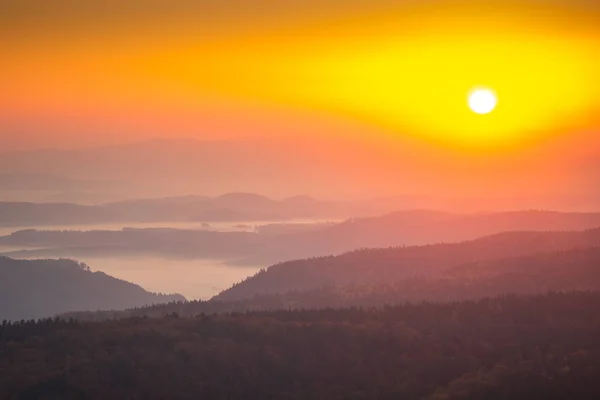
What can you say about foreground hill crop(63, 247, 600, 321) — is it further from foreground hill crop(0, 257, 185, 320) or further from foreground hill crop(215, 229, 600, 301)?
foreground hill crop(0, 257, 185, 320)

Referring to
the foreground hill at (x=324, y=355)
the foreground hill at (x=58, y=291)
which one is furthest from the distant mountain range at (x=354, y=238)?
the foreground hill at (x=324, y=355)

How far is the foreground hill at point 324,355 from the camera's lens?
117 ft

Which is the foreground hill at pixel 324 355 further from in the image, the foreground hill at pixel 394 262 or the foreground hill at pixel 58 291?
the foreground hill at pixel 58 291

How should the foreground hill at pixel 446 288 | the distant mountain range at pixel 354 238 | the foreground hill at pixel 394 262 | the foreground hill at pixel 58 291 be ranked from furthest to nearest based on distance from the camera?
1. the distant mountain range at pixel 354 238
2. the foreground hill at pixel 58 291
3. the foreground hill at pixel 394 262
4. the foreground hill at pixel 446 288

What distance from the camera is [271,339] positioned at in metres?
41.7

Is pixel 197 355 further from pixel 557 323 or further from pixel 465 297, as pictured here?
pixel 465 297

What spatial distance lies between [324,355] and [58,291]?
313 ft

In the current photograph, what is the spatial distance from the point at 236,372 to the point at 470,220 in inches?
5547

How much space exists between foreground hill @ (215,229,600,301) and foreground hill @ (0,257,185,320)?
33739 mm

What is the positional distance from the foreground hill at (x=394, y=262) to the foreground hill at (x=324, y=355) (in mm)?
32960

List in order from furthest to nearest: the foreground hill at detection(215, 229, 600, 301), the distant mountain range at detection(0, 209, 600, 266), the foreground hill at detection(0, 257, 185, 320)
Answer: the distant mountain range at detection(0, 209, 600, 266) → the foreground hill at detection(0, 257, 185, 320) → the foreground hill at detection(215, 229, 600, 301)

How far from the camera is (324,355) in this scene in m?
40.1

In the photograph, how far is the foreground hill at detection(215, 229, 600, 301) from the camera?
80.3 m

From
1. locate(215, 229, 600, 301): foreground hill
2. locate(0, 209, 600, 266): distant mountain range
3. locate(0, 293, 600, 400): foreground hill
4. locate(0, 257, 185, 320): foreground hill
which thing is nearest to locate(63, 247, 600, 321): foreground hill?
locate(215, 229, 600, 301): foreground hill
